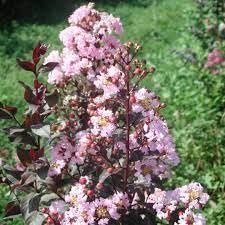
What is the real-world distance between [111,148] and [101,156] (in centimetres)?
7

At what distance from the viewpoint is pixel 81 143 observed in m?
2.62

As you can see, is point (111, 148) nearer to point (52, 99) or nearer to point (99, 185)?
point (99, 185)

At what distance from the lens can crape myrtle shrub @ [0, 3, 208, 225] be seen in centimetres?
253

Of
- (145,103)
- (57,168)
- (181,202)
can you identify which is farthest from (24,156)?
(181,202)

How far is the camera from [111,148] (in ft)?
8.85

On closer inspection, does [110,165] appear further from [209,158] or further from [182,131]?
[182,131]

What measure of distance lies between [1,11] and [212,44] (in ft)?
19.2

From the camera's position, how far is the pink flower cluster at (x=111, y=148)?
8.26ft

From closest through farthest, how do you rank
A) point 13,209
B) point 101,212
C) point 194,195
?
point 101,212 → point 194,195 → point 13,209

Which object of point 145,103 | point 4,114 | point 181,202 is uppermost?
point 145,103

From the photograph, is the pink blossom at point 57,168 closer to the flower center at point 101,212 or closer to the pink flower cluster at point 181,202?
the flower center at point 101,212


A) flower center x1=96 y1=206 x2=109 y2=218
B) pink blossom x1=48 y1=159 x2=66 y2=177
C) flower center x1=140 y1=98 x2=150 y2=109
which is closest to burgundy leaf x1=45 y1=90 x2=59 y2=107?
pink blossom x1=48 y1=159 x2=66 y2=177

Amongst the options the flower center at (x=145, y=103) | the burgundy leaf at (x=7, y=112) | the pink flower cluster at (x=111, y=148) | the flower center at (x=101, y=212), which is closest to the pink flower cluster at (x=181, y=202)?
the pink flower cluster at (x=111, y=148)

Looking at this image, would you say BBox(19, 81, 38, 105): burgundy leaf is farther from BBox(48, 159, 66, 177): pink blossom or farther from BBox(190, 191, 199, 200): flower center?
→ BBox(190, 191, 199, 200): flower center
